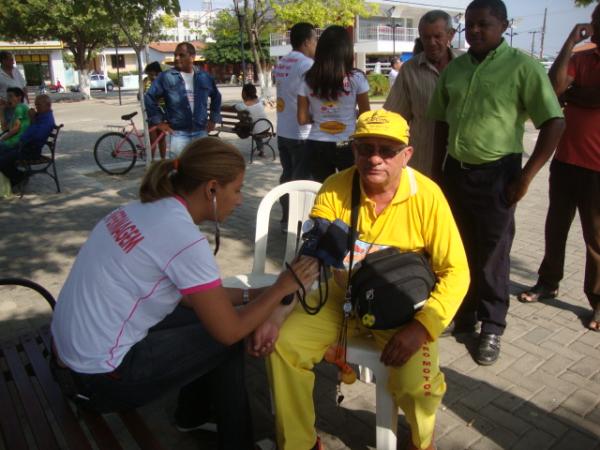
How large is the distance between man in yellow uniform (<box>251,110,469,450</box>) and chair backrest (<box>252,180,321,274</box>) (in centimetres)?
70

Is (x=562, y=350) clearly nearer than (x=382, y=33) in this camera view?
Yes

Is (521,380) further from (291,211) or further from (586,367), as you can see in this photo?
(291,211)

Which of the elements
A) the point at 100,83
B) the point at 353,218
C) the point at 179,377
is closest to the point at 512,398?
the point at 353,218

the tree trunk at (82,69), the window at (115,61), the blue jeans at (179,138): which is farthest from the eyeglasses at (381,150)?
the window at (115,61)

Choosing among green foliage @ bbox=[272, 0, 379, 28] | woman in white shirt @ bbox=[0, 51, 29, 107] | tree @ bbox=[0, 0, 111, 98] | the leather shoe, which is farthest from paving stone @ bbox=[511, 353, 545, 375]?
tree @ bbox=[0, 0, 111, 98]

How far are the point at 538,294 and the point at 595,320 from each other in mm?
460

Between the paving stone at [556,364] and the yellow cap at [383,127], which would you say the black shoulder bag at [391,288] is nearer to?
the yellow cap at [383,127]

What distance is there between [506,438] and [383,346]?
783 millimetres

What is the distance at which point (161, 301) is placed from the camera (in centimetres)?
186

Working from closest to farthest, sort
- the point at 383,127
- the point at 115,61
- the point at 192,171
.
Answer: the point at 192,171 < the point at 383,127 < the point at 115,61

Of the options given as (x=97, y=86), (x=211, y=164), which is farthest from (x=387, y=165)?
(x=97, y=86)

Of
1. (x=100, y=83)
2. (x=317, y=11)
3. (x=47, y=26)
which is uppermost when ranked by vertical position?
(x=317, y=11)

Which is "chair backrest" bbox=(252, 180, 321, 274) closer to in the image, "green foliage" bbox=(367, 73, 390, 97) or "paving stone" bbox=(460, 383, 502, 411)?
"paving stone" bbox=(460, 383, 502, 411)

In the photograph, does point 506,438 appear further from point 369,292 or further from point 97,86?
point 97,86
